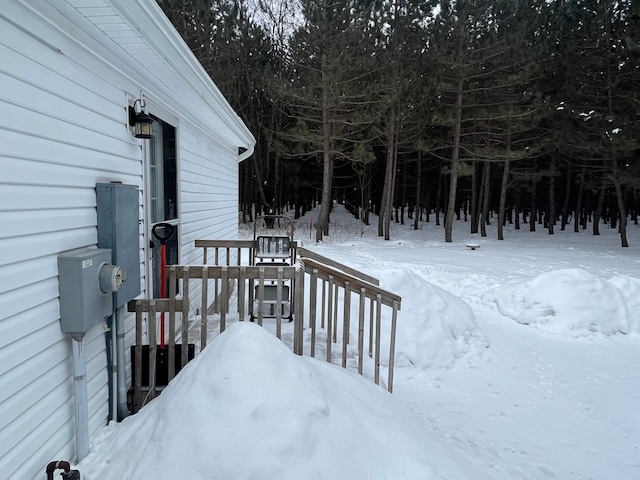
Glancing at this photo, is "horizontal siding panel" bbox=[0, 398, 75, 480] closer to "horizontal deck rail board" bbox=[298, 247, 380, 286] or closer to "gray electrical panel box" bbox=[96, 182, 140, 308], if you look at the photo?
"gray electrical panel box" bbox=[96, 182, 140, 308]

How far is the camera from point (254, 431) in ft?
6.68

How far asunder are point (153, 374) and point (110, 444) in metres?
0.68

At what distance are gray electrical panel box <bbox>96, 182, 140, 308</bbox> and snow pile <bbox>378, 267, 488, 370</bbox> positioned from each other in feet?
10.1

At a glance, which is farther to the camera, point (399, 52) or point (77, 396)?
point (399, 52)

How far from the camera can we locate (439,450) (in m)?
2.59

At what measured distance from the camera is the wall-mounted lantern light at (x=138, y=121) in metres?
3.32

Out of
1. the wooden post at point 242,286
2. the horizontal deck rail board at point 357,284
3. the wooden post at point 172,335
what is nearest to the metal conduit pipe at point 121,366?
the wooden post at point 172,335

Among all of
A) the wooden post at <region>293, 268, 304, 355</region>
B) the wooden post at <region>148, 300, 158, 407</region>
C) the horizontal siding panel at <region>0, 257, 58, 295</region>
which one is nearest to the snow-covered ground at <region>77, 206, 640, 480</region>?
the wooden post at <region>293, 268, 304, 355</region>

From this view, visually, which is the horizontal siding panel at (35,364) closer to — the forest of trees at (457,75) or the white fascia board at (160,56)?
the white fascia board at (160,56)

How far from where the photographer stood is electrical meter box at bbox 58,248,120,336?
2234mm

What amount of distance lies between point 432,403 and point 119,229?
124 inches

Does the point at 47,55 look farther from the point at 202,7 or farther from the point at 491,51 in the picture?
the point at 202,7

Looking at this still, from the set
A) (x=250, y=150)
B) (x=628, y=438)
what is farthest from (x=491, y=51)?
(x=628, y=438)

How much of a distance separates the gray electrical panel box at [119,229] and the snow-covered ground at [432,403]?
2.70 feet
